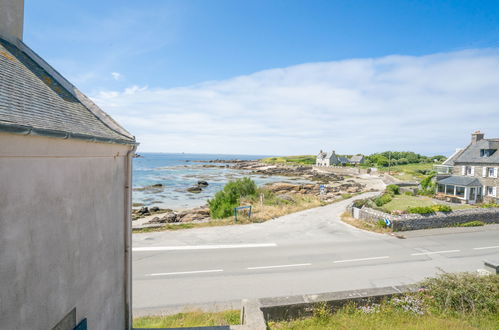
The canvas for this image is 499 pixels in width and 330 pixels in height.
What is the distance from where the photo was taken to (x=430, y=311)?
6.71 meters

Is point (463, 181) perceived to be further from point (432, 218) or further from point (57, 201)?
point (57, 201)

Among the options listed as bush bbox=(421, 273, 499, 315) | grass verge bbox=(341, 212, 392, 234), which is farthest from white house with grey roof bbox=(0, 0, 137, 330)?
grass verge bbox=(341, 212, 392, 234)

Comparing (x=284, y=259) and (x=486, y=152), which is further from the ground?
(x=486, y=152)

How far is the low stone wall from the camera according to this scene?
53.1 feet

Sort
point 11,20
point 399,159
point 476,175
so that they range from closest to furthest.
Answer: point 11,20
point 476,175
point 399,159

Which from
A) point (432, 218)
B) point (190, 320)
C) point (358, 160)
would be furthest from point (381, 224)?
point (358, 160)

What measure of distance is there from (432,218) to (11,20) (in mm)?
20650

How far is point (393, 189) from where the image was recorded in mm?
35500

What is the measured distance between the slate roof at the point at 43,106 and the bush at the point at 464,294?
8398 mm

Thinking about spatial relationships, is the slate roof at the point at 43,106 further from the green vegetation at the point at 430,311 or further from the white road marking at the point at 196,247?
the white road marking at the point at 196,247

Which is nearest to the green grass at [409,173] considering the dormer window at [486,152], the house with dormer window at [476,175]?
the house with dormer window at [476,175]

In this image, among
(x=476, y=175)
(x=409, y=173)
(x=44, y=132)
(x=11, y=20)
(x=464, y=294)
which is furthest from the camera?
(x=409, y=173)

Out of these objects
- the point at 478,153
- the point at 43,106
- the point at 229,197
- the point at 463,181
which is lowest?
the point at 229,197

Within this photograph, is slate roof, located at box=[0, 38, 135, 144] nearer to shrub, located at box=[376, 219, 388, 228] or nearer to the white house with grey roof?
the white house with grey roof
